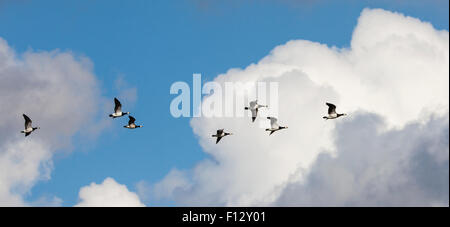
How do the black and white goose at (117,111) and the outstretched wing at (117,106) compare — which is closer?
the outstretched wing at (117,106)

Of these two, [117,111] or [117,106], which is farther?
[117,111]

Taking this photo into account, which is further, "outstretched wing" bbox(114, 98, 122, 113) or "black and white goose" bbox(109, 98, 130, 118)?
"black and white goose" bbox(109, 98, 130, 118)

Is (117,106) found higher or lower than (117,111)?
higher
